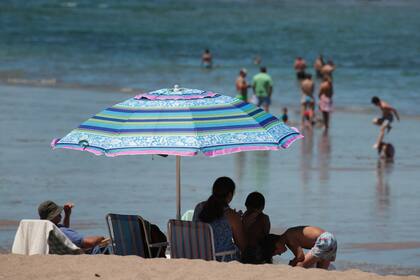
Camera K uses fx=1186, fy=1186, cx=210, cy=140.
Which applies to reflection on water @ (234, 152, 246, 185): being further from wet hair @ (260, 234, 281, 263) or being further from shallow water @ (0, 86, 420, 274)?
wet hair @ (260, 234, 281, 263)

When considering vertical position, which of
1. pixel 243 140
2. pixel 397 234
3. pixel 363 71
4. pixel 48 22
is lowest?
pixel 397 234

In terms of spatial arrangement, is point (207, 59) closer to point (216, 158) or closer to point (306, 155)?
point (306, 155)

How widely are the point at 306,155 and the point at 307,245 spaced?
34.9 feet

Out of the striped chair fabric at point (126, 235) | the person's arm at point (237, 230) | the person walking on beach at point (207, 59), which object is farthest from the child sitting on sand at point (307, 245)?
the person walking on beach at point (207, 59)

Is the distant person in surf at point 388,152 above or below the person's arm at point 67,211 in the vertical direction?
above

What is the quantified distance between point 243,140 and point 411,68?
138 ft

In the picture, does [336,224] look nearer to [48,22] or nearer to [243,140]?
[243,140]

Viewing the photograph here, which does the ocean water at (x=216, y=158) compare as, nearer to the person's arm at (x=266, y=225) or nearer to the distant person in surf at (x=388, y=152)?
the distant person in surf at (x=388, y=152)

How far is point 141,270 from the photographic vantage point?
887 cm

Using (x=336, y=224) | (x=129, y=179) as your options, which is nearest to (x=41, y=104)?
(x=129, y=179)

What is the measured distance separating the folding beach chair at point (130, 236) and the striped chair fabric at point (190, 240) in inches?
10.2

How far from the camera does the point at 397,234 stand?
13125 millimetres

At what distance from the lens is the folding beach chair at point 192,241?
30.6 feet

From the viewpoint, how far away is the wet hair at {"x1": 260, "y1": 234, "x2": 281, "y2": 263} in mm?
9664
